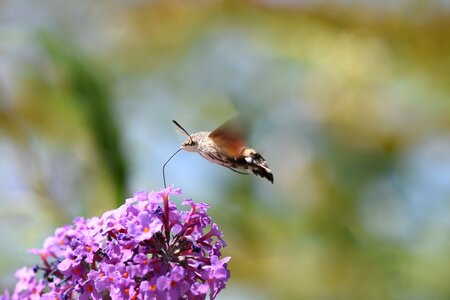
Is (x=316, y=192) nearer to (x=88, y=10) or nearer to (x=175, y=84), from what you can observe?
(x=175, y=84)

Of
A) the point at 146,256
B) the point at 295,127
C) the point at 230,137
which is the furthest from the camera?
the point at 295,127

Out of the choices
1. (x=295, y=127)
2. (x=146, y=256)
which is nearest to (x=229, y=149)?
(x=146, y=256)

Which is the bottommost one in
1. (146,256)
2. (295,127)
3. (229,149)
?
(146,256)

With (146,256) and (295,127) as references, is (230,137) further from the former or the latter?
(295,127)

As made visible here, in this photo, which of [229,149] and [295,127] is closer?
[229,149]

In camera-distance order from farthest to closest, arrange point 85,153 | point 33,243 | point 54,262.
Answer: point 85,153
point 33,243
point 54,262

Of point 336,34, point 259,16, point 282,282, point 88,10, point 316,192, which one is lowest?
point 282,282

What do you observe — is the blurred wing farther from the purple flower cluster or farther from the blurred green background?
the blurred green background

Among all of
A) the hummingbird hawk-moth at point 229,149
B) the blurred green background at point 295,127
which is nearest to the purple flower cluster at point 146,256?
the hummingbird hawk-moth at point 229,149

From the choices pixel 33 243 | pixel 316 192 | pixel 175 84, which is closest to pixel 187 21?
pixel 175 84
